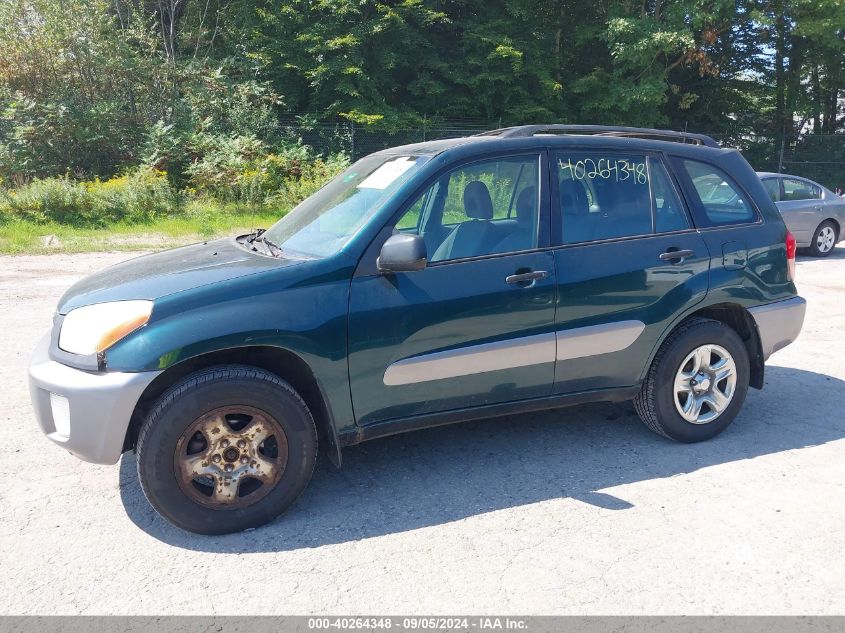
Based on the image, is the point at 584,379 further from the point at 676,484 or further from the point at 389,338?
the point at 389,338

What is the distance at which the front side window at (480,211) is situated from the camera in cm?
387

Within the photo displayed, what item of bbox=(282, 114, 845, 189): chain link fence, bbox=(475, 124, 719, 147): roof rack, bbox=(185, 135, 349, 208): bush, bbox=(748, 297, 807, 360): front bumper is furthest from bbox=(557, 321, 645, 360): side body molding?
bbox=(282, 114, 845, 189): chain link fence

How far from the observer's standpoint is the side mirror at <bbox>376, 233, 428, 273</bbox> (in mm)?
3479

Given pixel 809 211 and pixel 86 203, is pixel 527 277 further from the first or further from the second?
pixel 86 203

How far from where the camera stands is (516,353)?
→ 3895 millimetres

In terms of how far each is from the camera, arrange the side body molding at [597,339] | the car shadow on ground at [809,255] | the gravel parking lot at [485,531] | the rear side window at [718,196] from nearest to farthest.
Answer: the gravel parking lot at [485,531] < the side body molding at [597,339] < the rear side window at [718,196] < the car shadow on ground at [809,255]

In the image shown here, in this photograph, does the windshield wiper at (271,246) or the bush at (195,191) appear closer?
the windshield wiper at (271,246)

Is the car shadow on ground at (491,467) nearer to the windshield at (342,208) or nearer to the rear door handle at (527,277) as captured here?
the rear door handle at (527,277)

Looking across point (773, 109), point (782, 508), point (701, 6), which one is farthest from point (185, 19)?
point (782, 508)

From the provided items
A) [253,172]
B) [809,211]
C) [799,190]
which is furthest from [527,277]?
[253,172]

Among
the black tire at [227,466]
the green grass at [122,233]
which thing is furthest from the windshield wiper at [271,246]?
the green grass at [122,233]

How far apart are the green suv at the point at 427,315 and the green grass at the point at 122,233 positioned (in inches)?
356

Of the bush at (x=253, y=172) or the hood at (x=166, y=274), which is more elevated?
the bush at (x=253, y=172)

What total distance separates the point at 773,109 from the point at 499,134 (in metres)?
28.1
